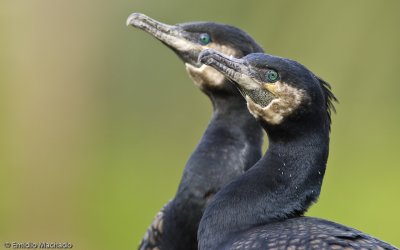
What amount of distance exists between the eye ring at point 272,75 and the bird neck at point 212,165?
111 centimetres

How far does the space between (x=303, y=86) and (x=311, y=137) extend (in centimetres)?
32

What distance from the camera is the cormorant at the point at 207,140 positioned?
7.50 meters

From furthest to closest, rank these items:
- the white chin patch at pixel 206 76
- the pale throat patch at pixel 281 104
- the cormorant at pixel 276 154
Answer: the white chin patch at pixel 206 76 → the pale throat patch at pixel 281 104 → the cormorant at pixel 276 154

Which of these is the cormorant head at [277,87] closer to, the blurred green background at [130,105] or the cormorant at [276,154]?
the cormorant at [276,154]

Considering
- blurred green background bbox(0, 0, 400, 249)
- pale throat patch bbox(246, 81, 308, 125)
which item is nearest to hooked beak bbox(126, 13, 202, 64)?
pale throat patch bbox(246, 81, 308, 125)

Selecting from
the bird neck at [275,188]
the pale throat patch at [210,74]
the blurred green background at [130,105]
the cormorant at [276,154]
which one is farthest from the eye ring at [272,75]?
the blurred green background at [130,105]

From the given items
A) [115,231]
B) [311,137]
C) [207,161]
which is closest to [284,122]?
[311,137]

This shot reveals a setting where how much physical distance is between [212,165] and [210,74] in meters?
0.76

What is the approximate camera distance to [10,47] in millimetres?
13641

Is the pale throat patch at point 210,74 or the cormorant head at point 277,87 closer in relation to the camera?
the cormorant head at point 277,87

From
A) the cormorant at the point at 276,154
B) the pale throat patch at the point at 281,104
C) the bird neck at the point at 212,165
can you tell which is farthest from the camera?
the bird neck at the point at 212,165

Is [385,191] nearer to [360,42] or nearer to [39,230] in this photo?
[360,42]

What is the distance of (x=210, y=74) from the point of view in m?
7.90

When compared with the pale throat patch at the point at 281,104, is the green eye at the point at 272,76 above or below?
above
